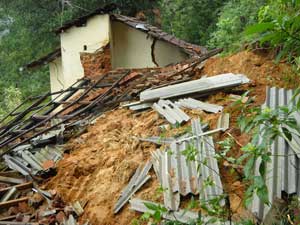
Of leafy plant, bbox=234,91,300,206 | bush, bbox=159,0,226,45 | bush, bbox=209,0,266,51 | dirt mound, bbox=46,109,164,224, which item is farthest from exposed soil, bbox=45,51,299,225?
bush, bbox=159,0,226,45

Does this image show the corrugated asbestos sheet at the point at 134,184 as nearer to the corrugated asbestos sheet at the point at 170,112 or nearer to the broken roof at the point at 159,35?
the corrugated asbestos sheet at the point at 170,112

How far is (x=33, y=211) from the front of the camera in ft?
14.3

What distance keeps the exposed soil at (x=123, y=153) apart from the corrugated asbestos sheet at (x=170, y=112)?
10 cm

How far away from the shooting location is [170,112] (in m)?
4.98

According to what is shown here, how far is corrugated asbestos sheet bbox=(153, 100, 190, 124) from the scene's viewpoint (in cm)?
475

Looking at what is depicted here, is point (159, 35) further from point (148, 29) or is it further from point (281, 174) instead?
point (281, 174)

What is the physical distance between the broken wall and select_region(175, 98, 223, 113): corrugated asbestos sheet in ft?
16.6

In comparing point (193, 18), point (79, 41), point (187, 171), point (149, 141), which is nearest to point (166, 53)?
point (79, 41)

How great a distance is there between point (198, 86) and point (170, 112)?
0.57 meters

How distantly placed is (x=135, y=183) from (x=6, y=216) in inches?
59.2

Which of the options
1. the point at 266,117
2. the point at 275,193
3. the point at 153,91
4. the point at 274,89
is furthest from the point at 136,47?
the point at 266,117

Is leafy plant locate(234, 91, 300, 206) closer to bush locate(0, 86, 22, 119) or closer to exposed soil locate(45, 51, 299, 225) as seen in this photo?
exposed soil locate(45, 51, 299, 225)

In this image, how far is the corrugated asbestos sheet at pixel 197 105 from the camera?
15.5 feet

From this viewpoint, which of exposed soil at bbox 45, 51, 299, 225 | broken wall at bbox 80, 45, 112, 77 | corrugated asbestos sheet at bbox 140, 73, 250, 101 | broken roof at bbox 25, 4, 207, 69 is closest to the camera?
exposed soil at bbox 45, 51, 299, 225
